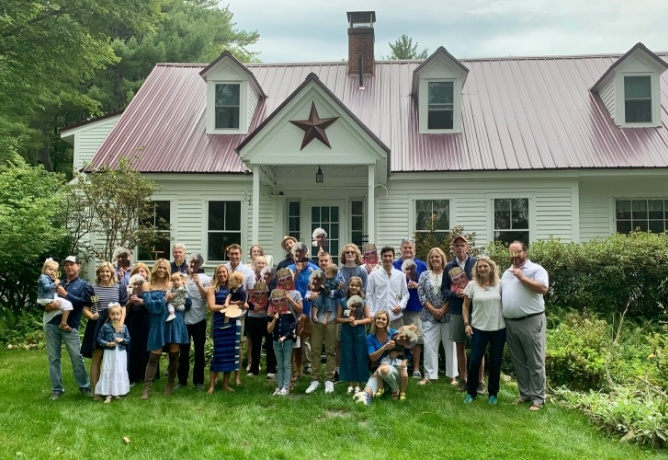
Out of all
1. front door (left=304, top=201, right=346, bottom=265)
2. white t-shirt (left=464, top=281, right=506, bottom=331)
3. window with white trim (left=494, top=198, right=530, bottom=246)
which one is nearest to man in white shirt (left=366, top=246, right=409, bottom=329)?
white t-shirt (left=464, top=281, right=506, bottom=331)

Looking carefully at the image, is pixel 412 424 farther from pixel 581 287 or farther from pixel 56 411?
pixel 581 287

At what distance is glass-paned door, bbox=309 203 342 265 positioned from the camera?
13.0 meters

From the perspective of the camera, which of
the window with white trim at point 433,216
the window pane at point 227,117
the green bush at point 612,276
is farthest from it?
the window pane at point 227,117

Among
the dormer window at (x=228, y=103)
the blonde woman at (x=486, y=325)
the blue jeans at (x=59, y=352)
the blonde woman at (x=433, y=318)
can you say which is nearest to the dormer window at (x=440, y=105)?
the dormer window at (x=228, y=103)

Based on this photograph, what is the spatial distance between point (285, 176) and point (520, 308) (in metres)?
7.96

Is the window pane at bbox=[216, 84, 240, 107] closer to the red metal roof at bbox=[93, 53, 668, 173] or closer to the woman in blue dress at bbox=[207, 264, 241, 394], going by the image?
the red metal roof at bbox=[93, 53, 668, 173]

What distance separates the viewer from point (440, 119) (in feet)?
44.8

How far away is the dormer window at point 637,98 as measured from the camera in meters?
13.3

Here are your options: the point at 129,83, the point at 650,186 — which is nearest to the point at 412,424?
the point at 650,186

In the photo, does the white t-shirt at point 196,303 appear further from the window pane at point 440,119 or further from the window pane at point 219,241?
the window pane at point 440,119

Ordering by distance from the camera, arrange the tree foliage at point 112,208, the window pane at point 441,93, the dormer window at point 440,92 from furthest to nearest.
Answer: the window pane at point 441,93
the dormer window at point 440,92
the tree foliage at point 112,208

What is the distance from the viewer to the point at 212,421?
534 centimetres

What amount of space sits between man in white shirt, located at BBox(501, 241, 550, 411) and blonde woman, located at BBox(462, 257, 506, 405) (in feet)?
0.32

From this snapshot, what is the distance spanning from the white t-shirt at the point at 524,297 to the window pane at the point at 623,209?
853 centimetres
